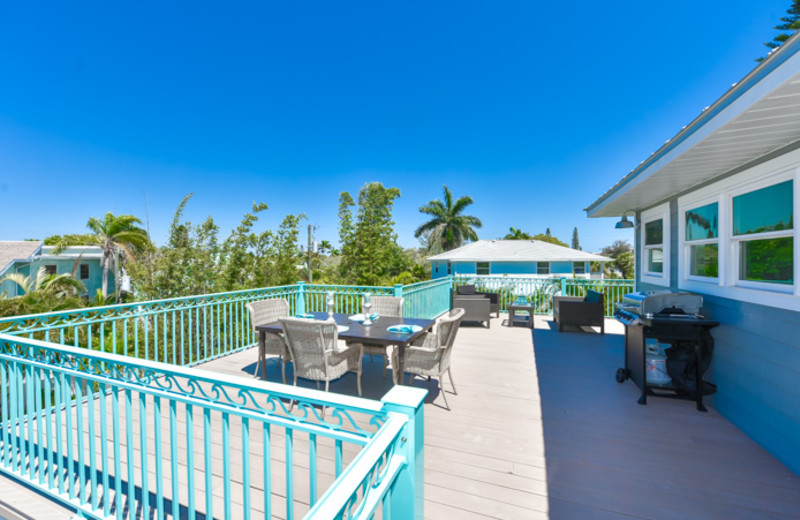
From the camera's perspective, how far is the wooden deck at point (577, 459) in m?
1.94

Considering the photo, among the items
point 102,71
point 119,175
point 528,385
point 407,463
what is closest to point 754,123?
point 407,463

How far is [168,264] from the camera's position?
33.3ft

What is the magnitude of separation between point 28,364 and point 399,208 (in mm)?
15422

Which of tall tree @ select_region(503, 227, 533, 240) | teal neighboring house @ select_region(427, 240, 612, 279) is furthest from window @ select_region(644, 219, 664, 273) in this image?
tall tree @ select_region(503, 227, 533, 240)

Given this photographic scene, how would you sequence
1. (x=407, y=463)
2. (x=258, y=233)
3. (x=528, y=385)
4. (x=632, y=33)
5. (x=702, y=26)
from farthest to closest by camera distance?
(x=258, y=233) < (x=632, y=33) < (x=702, y=26) < (x=528, y=385) < (x=407, y=463)

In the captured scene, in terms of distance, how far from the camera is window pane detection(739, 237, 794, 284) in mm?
2555

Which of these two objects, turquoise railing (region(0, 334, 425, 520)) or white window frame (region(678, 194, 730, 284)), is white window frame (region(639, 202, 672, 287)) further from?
turquoise railing (region(0, 334, 425, 520))

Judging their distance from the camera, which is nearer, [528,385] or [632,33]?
[528,385]

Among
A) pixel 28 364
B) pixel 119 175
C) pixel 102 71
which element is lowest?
pixel 28 364

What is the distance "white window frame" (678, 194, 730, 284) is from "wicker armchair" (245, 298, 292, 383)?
4638mm

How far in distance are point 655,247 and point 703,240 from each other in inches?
65.7

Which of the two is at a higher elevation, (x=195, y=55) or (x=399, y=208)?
(x=195, y=55)

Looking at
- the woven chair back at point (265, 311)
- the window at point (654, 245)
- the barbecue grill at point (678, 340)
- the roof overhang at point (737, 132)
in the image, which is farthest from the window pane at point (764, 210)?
the woven chair back at point (265, 311)

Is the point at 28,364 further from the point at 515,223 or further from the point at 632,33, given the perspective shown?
the point at 515,223
